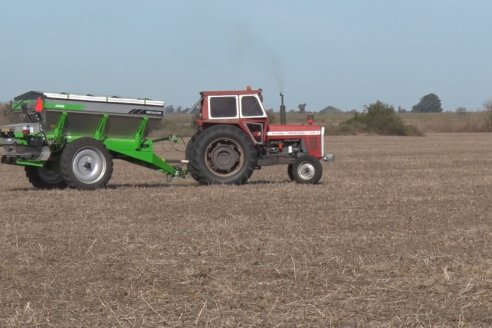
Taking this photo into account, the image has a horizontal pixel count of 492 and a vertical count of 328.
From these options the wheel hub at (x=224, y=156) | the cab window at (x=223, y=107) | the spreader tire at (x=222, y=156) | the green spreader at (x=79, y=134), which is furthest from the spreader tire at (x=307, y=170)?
the green spreader at (x=79, y=134)

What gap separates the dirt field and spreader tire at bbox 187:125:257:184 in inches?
85.7

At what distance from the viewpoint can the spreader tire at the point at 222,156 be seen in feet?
54.4

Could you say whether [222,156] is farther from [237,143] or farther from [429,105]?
[429,105]

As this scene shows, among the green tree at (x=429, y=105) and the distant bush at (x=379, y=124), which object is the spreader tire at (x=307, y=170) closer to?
the distant bush at (x=379, y=124)

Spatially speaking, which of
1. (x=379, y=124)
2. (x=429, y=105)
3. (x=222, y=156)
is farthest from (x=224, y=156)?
(x=429, y=105)

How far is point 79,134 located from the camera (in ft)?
52.3

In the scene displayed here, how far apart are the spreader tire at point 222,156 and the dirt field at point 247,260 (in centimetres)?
218

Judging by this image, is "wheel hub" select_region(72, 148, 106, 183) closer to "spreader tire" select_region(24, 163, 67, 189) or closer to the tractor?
the tractor

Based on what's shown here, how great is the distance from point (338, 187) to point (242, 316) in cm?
1041

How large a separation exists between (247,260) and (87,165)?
8373 mm

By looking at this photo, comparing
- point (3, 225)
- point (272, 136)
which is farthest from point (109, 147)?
point (3, 225)

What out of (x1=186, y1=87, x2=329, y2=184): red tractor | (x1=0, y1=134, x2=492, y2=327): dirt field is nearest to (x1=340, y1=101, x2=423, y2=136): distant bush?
(x1=186, y1=87, x2=329, y2=184): red tractor

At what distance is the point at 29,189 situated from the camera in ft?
55.1

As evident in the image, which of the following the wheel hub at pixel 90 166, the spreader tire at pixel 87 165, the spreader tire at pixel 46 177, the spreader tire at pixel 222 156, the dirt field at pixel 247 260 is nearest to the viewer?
the dirt field at pixel 247 260
